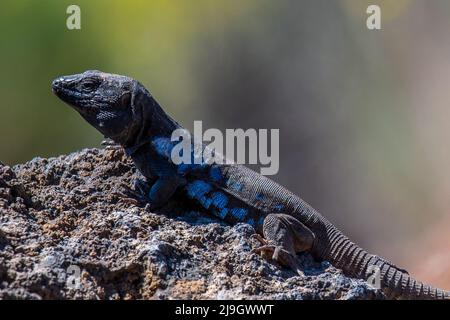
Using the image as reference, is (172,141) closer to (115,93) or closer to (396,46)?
(115,93)

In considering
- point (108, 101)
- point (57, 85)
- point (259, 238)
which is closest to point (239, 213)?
point (259, 238)

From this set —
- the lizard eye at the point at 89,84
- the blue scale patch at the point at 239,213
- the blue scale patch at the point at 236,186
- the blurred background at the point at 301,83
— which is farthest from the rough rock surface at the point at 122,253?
the blurred background at the point at 301,83

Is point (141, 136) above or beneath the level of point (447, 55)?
beneath

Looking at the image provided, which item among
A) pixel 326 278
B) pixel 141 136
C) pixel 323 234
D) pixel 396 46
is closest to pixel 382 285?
pixel 323 234

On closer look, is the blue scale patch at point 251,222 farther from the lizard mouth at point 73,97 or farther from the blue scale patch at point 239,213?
the lizard mouth at point 73,97

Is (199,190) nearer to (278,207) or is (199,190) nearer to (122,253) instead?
(278,207)
